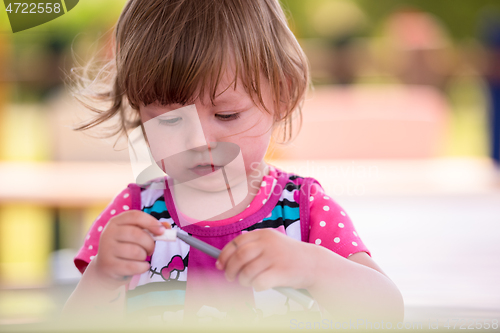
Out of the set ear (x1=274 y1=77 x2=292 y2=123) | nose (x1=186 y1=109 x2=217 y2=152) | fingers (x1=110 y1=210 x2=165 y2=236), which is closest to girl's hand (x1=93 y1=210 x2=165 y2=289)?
fingers (x1=110 y1=210 x2=165 y2=236)

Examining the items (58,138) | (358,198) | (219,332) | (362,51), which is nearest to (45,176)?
(58,138)

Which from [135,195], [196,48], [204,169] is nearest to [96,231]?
[135,195]

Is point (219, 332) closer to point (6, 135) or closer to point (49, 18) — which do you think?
point (49, 18)


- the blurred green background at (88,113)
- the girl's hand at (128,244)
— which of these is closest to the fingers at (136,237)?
the girl's hand at (128,244)

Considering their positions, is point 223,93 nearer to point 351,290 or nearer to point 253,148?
point 253,148

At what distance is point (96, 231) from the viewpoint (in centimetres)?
67

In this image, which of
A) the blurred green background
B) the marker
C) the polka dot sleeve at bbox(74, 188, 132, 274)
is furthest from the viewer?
the blurred green background

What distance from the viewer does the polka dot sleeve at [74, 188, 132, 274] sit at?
25.8 inches

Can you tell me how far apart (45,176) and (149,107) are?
110 centimetres

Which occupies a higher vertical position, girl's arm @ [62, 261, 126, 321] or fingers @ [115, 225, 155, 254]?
fingers @ [115, 225, 155, 254]

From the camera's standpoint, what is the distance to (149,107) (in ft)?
1.96

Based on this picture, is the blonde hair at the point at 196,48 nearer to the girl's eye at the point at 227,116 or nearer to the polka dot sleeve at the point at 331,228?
the girl's eye at the point at 227,116

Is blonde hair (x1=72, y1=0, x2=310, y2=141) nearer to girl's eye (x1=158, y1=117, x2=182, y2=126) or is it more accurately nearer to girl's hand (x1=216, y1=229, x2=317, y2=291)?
girl's eye (x1=158, y1=117, x2=182, y2=126)

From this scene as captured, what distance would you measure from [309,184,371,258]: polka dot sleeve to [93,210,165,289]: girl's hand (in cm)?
21
